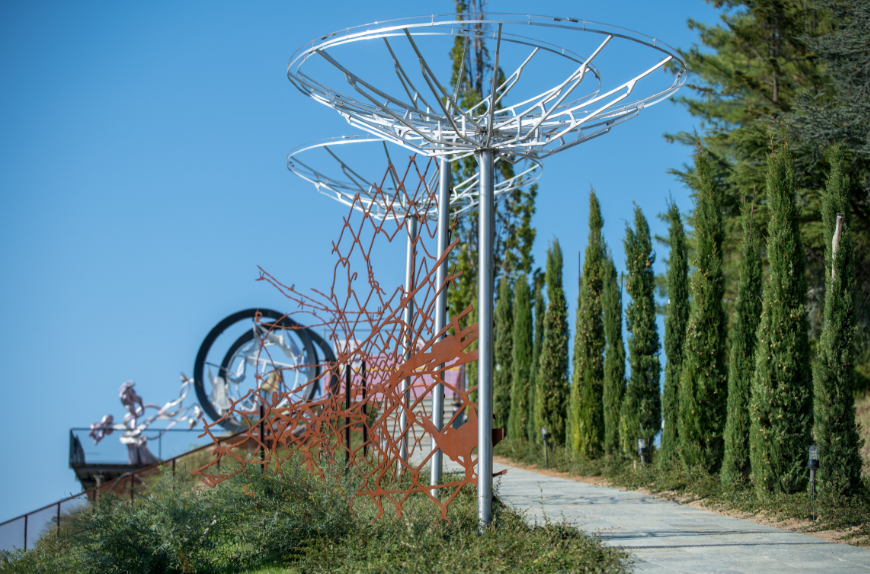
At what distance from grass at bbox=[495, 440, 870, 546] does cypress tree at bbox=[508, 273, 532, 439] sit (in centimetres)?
358

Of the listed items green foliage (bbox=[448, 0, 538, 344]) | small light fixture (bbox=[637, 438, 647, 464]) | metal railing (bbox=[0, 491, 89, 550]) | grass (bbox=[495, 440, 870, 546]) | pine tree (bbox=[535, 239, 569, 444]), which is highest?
green foliage (bbox=[448, 0, 538, 344])

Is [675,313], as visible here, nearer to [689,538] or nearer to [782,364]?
[782,364]

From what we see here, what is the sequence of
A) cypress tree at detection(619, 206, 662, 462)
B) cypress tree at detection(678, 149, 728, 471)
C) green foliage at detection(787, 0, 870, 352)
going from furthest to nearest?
1. cypress tree at detection(619, 206, 662, 462)
2. green foliage at detection(787, 0, 870, 352)
3. cypress tree at detection(678, 149, 728, 471)

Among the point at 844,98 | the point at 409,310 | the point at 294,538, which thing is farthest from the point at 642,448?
the point at 294,538

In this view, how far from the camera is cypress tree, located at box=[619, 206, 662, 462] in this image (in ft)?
36.9

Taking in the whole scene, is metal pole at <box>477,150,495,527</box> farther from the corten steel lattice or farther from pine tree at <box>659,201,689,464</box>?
pine tree at <box>659,201,689,464</box>

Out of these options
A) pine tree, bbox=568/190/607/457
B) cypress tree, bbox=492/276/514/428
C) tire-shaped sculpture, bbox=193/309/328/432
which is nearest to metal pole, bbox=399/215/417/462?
pine tree, bbox=568/190/607/457

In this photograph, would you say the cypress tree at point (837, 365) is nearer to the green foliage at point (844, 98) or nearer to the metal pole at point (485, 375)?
the green foliage at point (844, 98)

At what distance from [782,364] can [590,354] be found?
5149 millimetres

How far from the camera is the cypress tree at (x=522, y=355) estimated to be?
16672 mm

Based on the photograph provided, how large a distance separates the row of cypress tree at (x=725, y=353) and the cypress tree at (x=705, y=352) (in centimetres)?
2

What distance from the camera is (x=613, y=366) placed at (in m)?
12.3

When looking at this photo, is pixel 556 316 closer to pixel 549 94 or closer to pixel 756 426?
pixel 756 426

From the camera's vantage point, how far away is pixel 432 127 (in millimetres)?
6625
